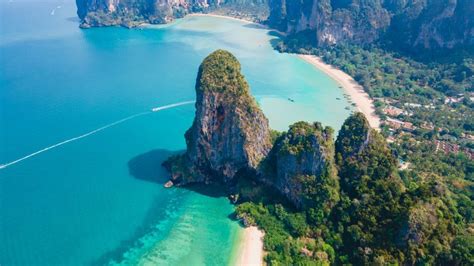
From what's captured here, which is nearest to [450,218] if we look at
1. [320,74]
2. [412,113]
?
[412,113]

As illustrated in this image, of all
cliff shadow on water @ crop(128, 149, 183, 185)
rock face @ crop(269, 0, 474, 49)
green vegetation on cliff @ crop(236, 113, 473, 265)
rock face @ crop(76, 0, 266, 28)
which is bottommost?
cliff shadow on water @ crop(128, 149, 183, 185)

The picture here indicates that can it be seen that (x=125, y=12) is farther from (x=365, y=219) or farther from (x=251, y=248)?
(x=365, y=219)

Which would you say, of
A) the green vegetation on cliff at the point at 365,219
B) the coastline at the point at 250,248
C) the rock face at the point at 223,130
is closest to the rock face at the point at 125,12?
the rock face at the point at 223,130

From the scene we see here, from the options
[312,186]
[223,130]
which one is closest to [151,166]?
[223,130]

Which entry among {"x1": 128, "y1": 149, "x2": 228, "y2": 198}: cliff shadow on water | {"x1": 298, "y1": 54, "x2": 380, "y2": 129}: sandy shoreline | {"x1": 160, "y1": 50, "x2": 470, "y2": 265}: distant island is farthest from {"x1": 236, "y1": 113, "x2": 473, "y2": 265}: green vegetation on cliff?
{"x1": 298, "y1": 54, "x2": 380, "y2": 129}: sandy shoreline

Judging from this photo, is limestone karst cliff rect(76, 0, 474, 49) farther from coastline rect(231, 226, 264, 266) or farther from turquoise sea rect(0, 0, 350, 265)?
coastline rect(231, 226, 264, 266)

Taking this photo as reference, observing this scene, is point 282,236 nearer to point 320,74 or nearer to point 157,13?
point 320,74
